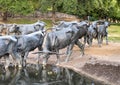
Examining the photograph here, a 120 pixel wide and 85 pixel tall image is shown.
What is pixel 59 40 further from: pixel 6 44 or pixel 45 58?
pixel 6 44

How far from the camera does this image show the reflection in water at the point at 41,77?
1656cm

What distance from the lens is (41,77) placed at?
696 inches

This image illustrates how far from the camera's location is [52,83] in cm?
1638

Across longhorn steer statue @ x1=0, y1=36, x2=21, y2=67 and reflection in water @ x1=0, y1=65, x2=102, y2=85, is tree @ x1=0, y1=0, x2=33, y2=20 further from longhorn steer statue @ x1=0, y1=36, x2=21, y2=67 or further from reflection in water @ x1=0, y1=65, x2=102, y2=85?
longhorn steer statue @ x1=0, y1=36, x2=21, y2=67

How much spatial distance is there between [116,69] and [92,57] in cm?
366

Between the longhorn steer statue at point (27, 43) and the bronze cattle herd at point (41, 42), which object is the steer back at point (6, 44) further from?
the longhorn steer statue at point (27, 43)

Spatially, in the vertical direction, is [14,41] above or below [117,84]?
above

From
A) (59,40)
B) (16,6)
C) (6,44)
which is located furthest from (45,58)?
(16,6)

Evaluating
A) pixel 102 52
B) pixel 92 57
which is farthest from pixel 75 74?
pixel 102 52

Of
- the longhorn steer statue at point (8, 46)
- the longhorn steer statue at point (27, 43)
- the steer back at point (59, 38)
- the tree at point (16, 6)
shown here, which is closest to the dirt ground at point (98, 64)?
the steer back at point (59, 38)

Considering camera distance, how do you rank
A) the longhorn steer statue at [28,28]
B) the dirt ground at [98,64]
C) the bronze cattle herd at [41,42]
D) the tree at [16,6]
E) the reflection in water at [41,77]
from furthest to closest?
the tree at [16,6] → the longhorn steer statue at [28,28] → the bronze cattle herd at [41,42] → the dirt ground at [98,64] → the reflection in water at [41,77]

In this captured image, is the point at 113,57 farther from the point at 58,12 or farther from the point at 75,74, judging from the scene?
the point at 58,12

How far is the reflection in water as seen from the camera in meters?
16.6

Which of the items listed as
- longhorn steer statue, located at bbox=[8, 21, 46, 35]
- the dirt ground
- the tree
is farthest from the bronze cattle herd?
the tree
